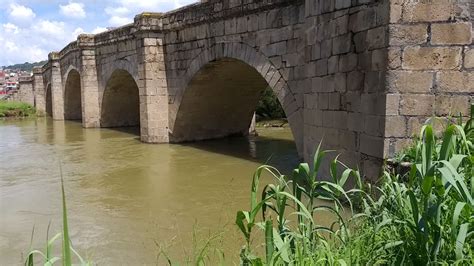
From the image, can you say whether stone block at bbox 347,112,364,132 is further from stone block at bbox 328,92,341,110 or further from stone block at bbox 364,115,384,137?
stone block at bbox 328,92,341,110

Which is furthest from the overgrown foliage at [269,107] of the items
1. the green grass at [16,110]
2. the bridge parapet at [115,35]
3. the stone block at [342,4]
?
the green grass at [16,110]

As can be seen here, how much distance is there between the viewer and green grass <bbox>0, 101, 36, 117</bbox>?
85.8ft

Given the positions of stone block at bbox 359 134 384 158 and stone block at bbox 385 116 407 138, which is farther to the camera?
stone block at bbox 359 134 384 158

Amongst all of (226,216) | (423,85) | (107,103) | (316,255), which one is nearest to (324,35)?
(423,85)

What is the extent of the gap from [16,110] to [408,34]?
26.5 metres

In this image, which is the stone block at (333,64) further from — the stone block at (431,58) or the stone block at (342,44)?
the stone block at (431,58)

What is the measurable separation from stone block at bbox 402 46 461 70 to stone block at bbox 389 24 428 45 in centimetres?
8

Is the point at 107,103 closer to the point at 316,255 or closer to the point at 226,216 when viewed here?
the point at 226,216

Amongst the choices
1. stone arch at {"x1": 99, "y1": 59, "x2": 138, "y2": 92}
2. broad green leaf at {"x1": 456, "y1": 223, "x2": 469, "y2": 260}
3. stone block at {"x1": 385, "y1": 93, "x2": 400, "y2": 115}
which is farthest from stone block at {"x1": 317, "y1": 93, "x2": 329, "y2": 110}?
stone arch at {"x1": 99, "y1": 59, "x2": 138, "y2": 92}

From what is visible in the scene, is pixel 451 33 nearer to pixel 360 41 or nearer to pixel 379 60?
pixel 379 60

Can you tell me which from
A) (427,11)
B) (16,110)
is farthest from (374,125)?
(16,110)

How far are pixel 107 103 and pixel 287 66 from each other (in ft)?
33.7

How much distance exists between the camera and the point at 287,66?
26.8ft

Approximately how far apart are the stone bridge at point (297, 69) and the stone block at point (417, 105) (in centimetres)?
1
